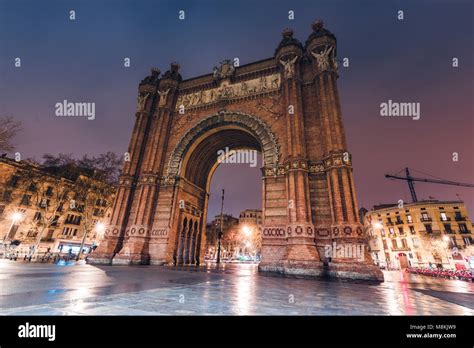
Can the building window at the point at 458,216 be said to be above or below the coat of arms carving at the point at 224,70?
below

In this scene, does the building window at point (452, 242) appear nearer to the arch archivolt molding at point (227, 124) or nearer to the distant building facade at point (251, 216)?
the arch archivolt molding at point (227, 124)

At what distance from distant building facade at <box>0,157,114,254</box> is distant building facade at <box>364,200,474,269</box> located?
1882 inches

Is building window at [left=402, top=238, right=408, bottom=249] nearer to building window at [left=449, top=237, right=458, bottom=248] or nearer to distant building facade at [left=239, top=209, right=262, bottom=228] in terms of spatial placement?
building window at [left=449, top=237, right=458, bottom=248]

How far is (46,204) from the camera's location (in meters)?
21.7

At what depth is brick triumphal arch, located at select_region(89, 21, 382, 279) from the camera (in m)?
12.3

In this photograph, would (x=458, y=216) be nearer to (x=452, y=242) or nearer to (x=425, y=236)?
(x=452, y=242)

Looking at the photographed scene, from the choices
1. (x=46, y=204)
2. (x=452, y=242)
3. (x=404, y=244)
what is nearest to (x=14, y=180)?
(x=46, y=204)

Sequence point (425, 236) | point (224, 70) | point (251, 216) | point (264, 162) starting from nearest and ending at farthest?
point (264, 162), point (224, 70), point (425, 236), point (251, 216)

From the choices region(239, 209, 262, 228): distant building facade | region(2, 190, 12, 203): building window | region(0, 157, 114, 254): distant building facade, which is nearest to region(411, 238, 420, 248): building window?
region(239, 209, 262, 228): distant building facade

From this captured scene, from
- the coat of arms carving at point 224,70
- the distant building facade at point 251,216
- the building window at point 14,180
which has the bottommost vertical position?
the building window at point 14,180

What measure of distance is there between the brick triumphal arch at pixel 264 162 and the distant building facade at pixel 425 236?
3710 cm

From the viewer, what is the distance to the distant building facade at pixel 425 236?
3903 cm

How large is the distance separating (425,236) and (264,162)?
44685 millimetres

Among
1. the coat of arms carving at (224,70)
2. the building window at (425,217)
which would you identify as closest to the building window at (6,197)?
the coat of arms carving at (224,70)
